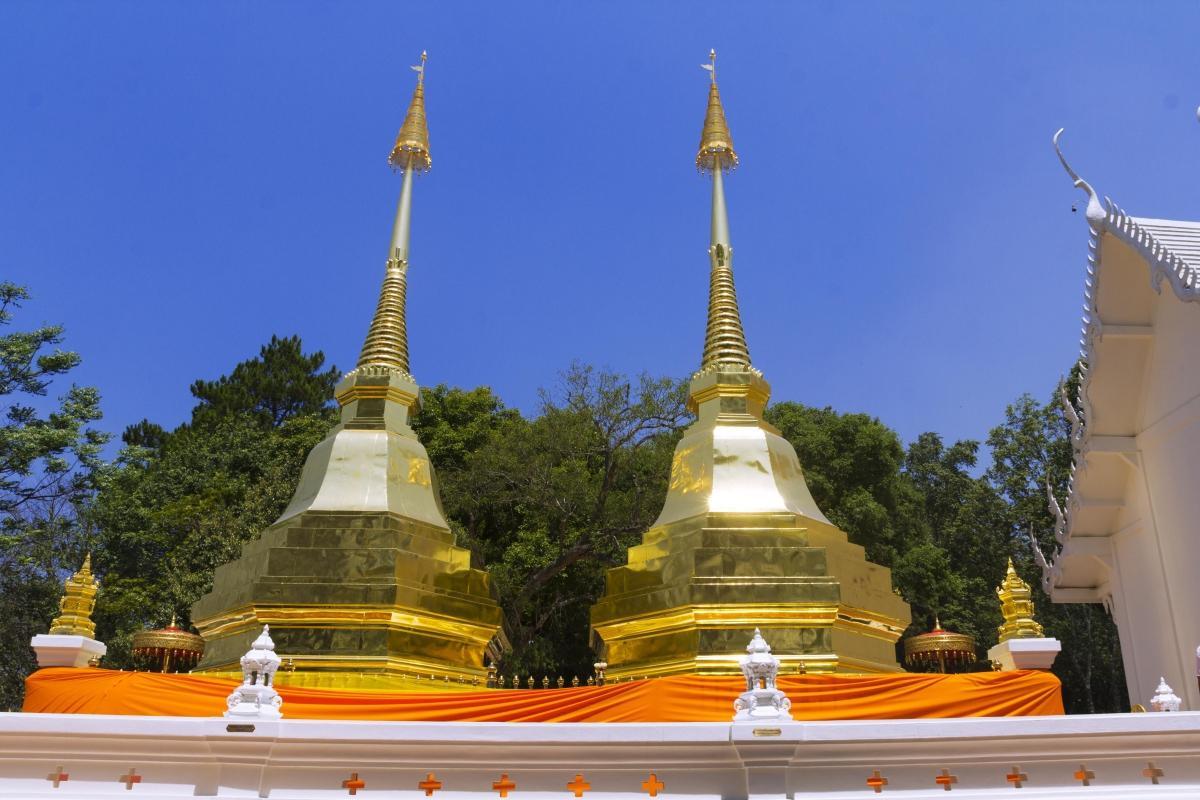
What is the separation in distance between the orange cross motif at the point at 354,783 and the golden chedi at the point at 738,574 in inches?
A: 177

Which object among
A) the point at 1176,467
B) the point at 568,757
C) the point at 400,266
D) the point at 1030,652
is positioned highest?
the point at 400,266

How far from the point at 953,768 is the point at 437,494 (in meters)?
8.04

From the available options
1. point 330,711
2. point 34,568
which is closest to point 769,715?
point 330,711

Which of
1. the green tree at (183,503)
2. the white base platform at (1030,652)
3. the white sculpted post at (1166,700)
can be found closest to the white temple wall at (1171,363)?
the white base platform at (1030,652)

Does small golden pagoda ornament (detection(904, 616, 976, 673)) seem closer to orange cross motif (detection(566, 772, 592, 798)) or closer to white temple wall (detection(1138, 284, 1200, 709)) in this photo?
white temple wall (detection(1138, 284, 1200, 709))

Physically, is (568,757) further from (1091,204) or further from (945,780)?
(1091,204)

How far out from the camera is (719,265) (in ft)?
46.6

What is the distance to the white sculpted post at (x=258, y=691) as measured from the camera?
638 cm

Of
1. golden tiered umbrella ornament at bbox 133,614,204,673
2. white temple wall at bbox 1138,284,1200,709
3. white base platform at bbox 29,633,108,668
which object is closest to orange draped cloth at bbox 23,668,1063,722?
white base platform at bbox 29,633,108,668

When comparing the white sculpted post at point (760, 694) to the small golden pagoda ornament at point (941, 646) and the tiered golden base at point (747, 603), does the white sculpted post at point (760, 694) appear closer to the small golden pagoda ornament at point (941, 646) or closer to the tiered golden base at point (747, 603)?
the tiered golden base at point (747, 603)

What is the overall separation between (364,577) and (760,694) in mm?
5443

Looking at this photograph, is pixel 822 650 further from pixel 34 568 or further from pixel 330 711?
pixel 34 568

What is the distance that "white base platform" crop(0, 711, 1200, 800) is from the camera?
249 inches

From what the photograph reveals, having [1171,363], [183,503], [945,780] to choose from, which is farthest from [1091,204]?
[183,503]
